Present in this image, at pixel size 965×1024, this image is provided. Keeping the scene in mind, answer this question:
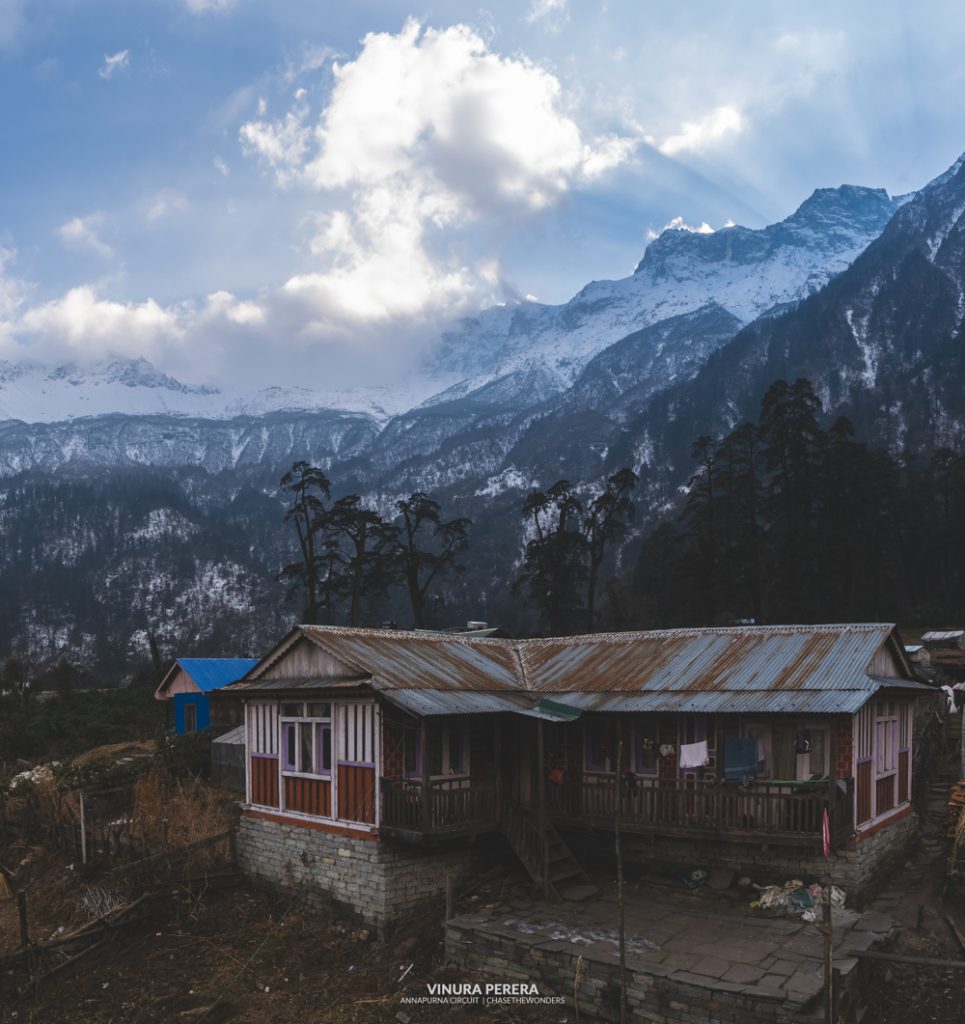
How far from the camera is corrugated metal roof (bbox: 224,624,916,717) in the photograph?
16688mm

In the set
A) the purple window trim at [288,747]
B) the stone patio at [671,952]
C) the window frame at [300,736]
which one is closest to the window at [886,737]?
the stone patio at [671,952]

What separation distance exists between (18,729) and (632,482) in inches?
1268

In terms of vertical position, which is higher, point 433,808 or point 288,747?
point 288,747

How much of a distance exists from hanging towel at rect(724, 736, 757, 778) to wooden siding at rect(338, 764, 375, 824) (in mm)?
6918

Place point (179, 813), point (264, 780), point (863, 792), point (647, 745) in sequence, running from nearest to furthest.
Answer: point (863, 792)
point (647, 745)
point (264, 780)
point (179, 813)

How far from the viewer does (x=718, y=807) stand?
1620 cm

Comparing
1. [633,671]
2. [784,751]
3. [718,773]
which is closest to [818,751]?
[784,751]

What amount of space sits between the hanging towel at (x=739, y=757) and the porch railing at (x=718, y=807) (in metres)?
0.27

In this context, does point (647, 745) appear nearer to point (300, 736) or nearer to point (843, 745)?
point (843, 745)

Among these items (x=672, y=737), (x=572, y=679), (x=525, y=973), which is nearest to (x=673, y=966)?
(x=525, y=973)

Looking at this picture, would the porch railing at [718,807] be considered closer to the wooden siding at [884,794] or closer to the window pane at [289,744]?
the wooden siding at [884,794]

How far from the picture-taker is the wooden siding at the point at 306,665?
18.5 m

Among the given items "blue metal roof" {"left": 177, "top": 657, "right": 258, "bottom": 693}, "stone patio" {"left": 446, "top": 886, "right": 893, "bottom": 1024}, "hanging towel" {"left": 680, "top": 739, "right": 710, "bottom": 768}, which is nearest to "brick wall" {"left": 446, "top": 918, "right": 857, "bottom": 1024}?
"stone patio" {"left": 446, "top": 886, "right": 893, "bottom": 1024}

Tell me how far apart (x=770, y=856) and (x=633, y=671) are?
16.3 ft
